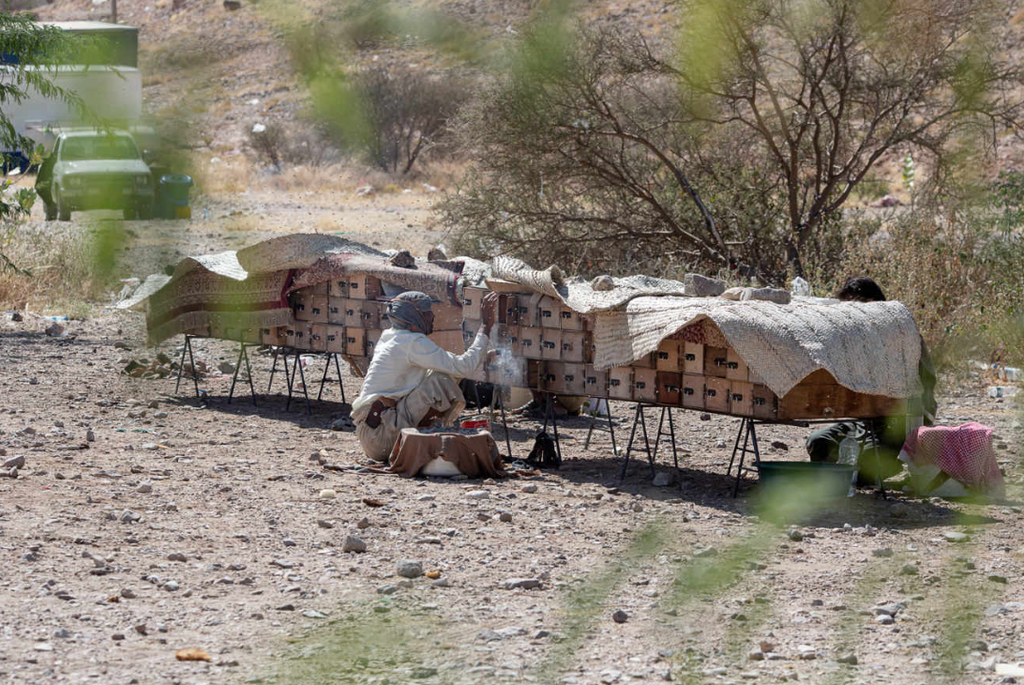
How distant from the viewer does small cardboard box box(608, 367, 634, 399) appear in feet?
22.3

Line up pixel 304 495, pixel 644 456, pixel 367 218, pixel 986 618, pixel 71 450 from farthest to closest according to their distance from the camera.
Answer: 1. pixel 367 218
2. pixel 644 456
3. pixel 71 450
4. pixel 304 495
5. pixel 986 618

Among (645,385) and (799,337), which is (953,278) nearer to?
(645,385)

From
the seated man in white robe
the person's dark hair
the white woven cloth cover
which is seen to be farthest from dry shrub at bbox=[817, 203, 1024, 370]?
the seated man in white robe

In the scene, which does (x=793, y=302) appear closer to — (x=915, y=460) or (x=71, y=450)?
(x=915, y=460)

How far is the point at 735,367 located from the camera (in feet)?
20.6

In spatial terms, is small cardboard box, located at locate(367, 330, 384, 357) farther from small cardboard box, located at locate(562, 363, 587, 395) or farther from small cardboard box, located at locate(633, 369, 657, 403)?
small cardboard box, located at locate(633, 369, 657, 403)

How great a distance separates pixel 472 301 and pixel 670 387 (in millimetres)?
1535

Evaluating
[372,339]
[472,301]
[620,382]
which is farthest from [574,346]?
[372,339]

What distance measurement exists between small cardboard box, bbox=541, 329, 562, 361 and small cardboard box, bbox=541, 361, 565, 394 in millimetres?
71

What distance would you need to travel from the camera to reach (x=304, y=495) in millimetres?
6402

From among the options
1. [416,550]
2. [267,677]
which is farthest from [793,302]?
[267,677]

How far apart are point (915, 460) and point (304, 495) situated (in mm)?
3029

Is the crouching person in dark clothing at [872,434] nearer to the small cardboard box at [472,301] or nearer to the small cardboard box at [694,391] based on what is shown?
the small cardboard box at [694,391]

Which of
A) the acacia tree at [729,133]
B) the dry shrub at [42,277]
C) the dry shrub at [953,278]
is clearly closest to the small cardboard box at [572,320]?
the dry shrub at [953,278]
